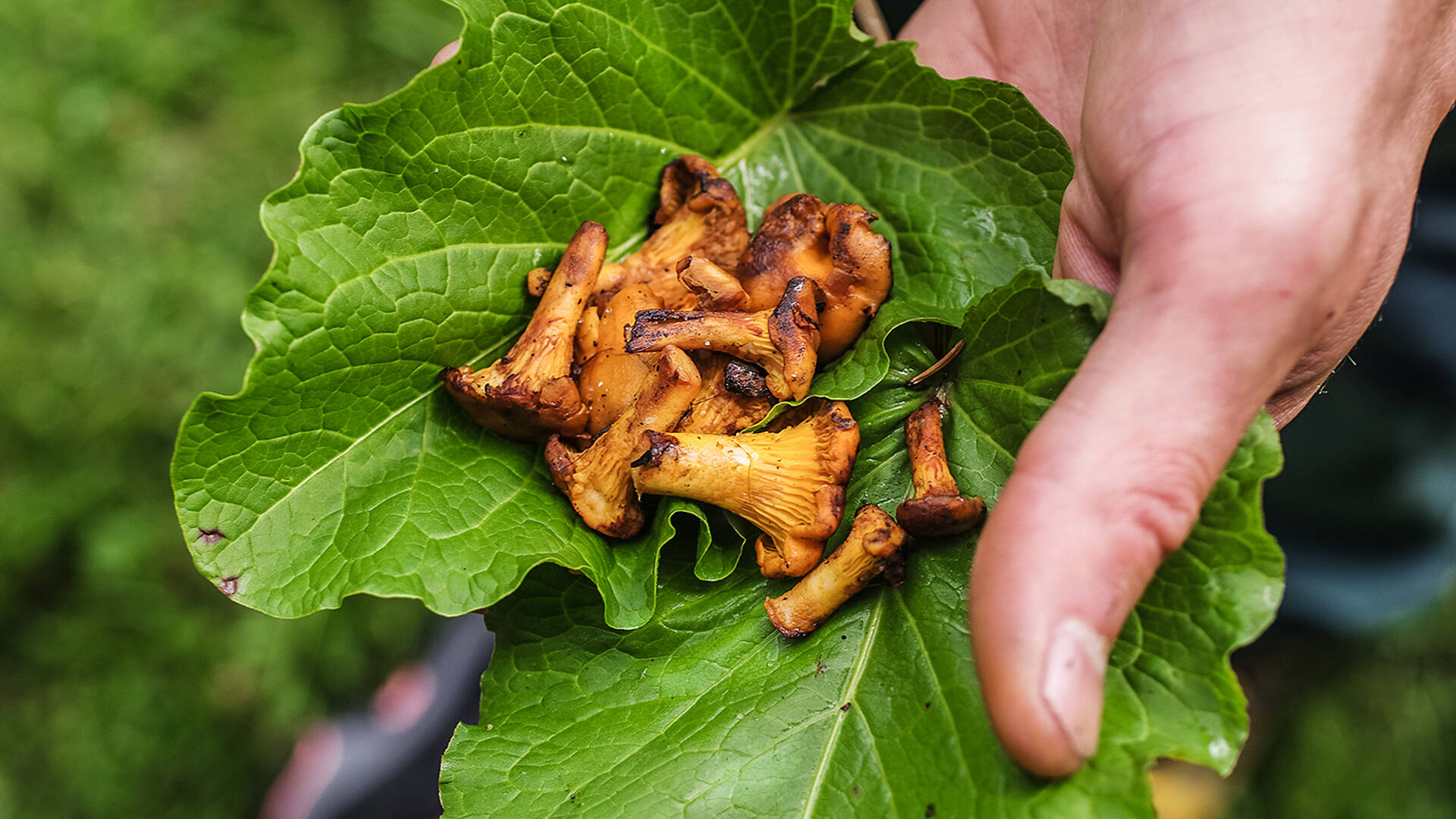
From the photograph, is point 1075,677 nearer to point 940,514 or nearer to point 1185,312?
point 940,514

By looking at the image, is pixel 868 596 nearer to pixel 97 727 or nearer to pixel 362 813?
pixel 362 813

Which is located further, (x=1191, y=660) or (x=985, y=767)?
(x=985, y=767)

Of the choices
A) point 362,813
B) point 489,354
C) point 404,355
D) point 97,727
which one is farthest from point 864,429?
point 97,727

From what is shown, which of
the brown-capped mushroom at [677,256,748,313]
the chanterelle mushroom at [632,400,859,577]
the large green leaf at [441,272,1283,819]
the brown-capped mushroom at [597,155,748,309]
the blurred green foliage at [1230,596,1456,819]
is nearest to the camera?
the large green leaf at [441,272,1283,819]

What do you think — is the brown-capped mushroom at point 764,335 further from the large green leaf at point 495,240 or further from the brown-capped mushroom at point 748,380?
the large green leaf at point 495,240

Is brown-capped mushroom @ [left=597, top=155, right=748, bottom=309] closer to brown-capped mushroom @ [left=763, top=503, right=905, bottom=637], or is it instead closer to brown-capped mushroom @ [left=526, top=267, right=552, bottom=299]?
brown-capped mushroom @ [left=526, top=267, right=552, bottom=299]

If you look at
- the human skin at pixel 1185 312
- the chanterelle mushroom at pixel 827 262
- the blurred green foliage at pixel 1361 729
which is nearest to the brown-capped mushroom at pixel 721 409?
the chanterelle mushroom at pixel 827 262

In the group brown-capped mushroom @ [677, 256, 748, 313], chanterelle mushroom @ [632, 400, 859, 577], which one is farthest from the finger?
chanterelle mushroom @ [632, 400, 859, 577]
